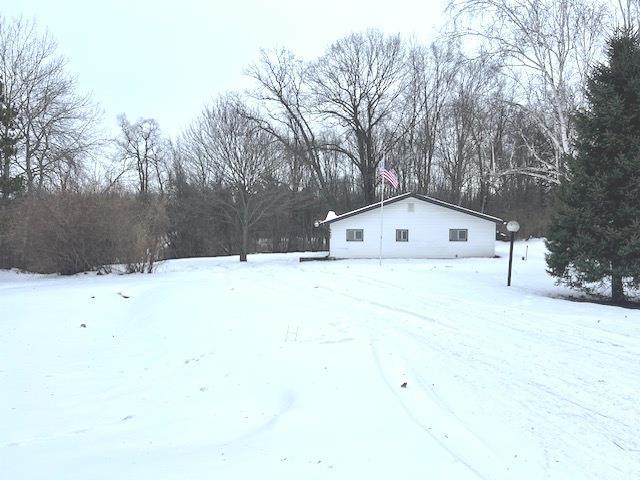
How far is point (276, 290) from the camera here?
40.7 ft

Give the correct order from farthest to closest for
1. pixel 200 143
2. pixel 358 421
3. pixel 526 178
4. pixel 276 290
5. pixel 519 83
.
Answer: pixel 526 178 → pixel 200 143 → pixel 519 83 → pixel 276 290 → pixel 358 421

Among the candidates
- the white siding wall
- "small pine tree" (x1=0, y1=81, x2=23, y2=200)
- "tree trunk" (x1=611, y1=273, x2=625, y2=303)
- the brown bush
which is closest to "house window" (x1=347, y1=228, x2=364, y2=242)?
the white siding wall

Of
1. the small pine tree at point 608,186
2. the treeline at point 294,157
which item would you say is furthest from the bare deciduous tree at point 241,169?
the small pine tree at point 608,186

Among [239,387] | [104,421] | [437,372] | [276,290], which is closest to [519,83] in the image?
[276,290]

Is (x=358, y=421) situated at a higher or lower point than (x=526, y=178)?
lower

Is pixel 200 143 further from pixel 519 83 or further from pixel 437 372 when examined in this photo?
pixel 437 372

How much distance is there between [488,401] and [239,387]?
8.41ft

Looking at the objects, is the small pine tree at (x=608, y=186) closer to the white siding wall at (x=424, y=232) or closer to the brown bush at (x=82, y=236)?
the brown bush at (x=82, y=236)

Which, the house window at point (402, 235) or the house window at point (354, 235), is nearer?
the house window at point (402, 235)

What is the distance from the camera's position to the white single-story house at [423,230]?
2820cm

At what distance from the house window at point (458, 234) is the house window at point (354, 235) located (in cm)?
540

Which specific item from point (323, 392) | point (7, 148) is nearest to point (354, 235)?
point (7, 148)

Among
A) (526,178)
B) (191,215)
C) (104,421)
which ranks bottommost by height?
(104,421)

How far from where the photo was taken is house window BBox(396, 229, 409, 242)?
2827 centimetres
